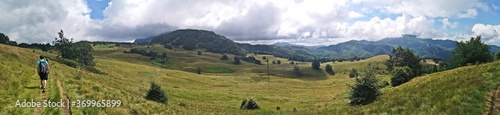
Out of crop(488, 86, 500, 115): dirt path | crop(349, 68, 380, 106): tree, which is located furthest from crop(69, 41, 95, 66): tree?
crop(488, 86, 500, 115): dirt path

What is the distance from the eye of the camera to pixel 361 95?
36.2 metres

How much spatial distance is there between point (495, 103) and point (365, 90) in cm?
1983

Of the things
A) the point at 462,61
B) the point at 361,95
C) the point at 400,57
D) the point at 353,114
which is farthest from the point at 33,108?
the point at 400,57

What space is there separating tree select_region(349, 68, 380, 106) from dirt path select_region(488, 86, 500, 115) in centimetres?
1677

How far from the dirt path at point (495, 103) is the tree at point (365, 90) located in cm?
1677

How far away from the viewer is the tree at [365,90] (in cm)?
3591

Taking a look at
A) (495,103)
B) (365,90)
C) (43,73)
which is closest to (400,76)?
(365,90)

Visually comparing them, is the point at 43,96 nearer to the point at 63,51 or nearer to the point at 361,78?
the point at 361,78

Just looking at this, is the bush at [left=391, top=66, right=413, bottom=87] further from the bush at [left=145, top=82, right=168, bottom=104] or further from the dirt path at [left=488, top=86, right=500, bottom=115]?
the dirt path at [left=488, top=86, right=500, bottom=115]

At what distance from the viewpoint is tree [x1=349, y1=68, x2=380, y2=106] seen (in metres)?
35.9

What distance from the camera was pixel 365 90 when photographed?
36156 mm

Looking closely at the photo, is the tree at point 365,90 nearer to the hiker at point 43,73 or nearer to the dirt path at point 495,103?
the dirt path at point 495,103

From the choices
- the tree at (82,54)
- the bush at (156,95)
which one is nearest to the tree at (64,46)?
the tree at (82,54)

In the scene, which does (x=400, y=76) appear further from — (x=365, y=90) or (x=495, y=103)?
(x=495, y=103)
